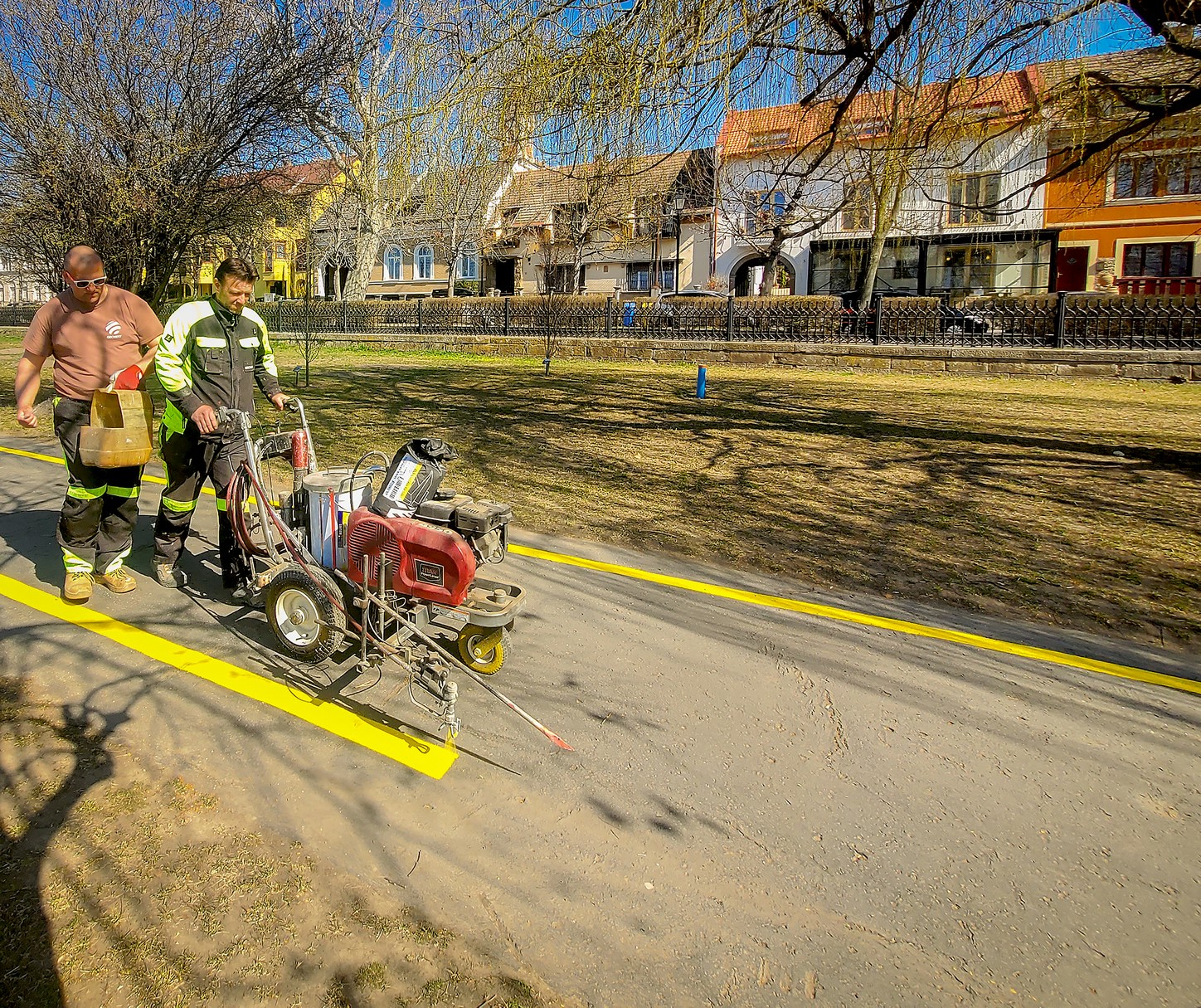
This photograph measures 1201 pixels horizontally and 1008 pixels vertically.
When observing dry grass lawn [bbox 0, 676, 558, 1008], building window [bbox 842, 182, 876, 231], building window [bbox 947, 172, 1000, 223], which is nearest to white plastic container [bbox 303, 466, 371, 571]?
dry grass lawn [bbox 0, 676, 558, 1008]

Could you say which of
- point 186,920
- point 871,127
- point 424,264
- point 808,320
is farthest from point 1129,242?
point 186,920

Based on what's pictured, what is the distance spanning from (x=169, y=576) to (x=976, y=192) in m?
9.45

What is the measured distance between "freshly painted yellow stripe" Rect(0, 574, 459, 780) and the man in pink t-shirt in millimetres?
215

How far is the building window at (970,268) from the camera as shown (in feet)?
122

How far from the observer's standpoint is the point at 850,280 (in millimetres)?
39281

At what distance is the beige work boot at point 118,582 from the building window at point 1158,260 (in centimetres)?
4058

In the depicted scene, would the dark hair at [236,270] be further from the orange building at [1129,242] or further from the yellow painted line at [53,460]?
the orange building at [1129,242]

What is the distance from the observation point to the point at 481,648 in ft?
12.7

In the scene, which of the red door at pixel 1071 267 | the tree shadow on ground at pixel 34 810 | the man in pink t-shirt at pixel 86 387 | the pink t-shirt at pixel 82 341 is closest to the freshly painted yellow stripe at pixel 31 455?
the man in pink t-shirt at pixel 86 387

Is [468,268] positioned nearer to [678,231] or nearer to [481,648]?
[678,231]

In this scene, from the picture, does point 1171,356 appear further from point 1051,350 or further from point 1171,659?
point 1171,659

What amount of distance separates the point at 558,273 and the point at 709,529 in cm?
4240

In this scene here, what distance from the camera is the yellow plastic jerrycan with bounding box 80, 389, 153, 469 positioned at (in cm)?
457

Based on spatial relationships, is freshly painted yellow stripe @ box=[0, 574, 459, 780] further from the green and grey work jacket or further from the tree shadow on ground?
the green and grey work jacket
